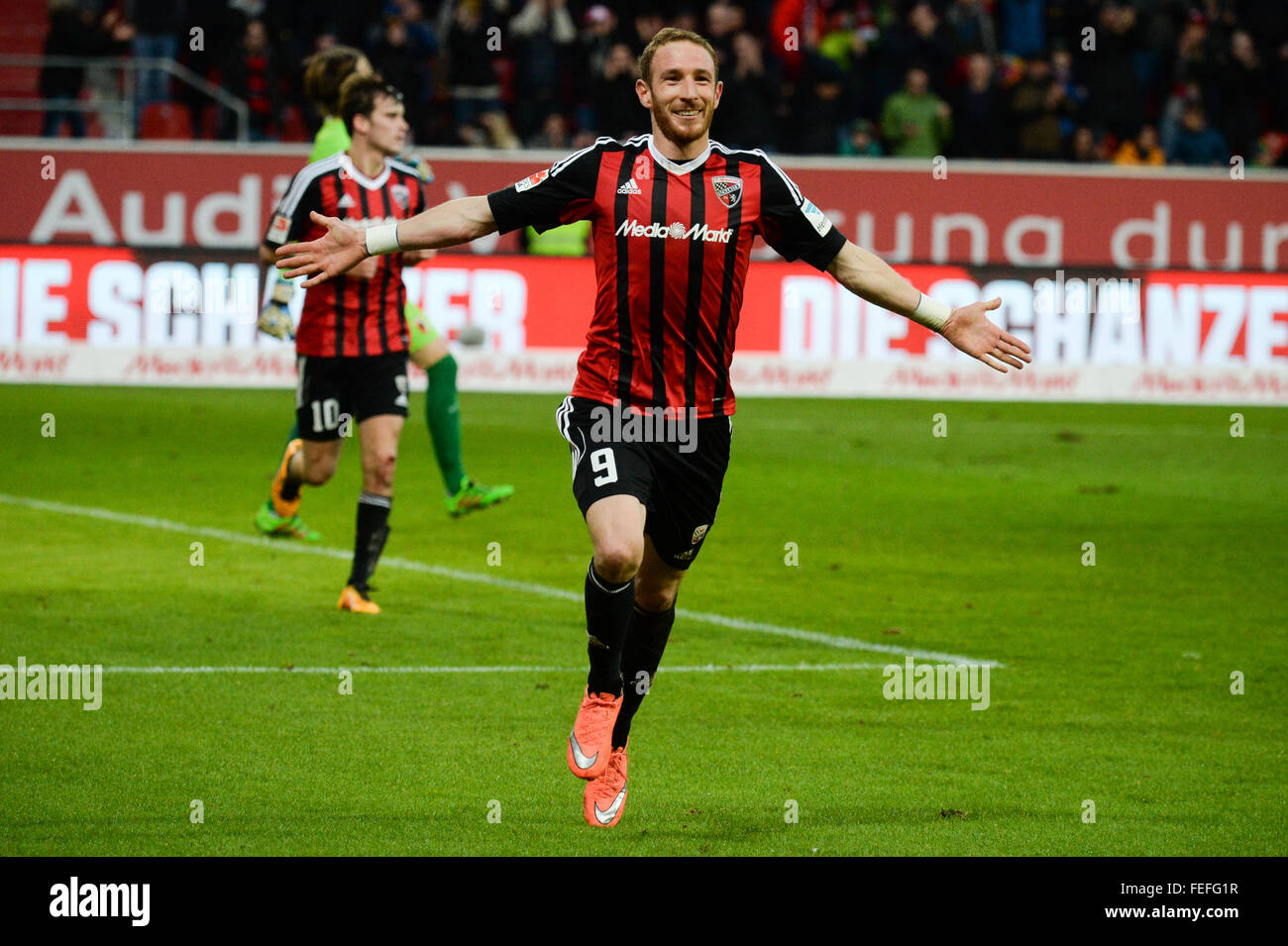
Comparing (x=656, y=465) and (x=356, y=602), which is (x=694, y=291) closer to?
(x=656, y=465)

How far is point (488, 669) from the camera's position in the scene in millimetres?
7520

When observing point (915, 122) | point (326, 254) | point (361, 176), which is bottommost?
point (326, 254)

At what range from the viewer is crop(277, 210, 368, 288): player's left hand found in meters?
5.32

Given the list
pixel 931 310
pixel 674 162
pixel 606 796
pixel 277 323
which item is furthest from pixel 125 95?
pixel 606 796

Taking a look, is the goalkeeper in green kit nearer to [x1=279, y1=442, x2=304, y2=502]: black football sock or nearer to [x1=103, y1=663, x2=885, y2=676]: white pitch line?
[x1=279, y1=442, x2=304, y2=502]: black football sock

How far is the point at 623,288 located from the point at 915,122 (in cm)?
1684

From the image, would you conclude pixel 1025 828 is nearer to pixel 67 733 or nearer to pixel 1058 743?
pixel 1058 743

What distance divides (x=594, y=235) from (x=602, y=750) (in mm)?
1499

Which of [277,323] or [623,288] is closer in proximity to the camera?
[623,288]

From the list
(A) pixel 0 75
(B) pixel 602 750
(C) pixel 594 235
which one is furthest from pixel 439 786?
(A) pixel 0 75

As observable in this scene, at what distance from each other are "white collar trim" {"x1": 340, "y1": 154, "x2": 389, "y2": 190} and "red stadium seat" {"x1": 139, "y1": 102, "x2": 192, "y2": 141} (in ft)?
42.8

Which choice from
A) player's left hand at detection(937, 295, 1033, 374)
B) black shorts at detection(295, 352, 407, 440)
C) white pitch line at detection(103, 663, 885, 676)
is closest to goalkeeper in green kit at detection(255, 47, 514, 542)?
black shorts at detection(295, 352, 407, 440)

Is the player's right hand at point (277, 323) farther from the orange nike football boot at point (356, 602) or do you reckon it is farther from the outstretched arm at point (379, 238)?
the outstretched arm at point (379, 238)

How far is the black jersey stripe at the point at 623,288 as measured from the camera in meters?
5.50
